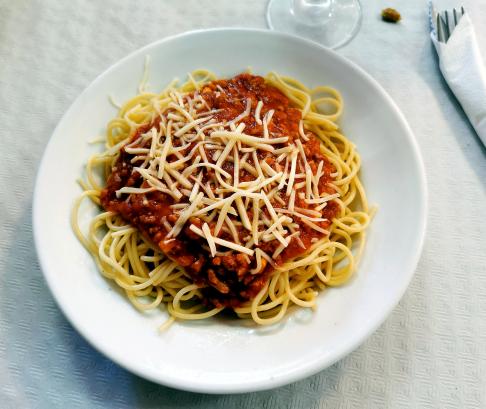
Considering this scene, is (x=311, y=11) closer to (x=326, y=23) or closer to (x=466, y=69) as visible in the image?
(x=326, y=23)

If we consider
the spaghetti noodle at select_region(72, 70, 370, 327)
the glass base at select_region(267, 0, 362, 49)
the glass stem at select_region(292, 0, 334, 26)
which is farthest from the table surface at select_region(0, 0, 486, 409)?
the spaghetti noodle at select_region(72, 70, 370, 327)

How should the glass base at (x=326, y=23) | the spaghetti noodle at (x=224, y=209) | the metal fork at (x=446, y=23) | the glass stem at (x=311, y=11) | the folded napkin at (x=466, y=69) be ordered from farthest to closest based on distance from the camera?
the glass stem at (x=311, y=11)
the glass base at (x=326, y=23)
the metal fork at (x=446, y=23)
the folded napkin at (x=466, y=69)
the spaghetti noodle at (x=224, y=209)

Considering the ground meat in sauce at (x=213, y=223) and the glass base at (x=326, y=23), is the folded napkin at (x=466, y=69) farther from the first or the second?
the ground meat in sauce at (x=213, y=223)

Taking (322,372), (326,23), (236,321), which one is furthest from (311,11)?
(322,372)

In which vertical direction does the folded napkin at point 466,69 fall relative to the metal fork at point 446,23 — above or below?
below

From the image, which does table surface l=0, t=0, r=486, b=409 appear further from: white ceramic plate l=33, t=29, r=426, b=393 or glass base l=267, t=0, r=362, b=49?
white ceramic plate l=33, t=29, r=426, b=393

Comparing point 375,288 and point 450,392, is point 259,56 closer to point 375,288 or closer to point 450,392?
point 375,288

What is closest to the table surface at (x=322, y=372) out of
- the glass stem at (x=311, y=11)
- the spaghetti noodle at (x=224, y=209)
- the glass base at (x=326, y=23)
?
the glass base at (x=326, y=23)
